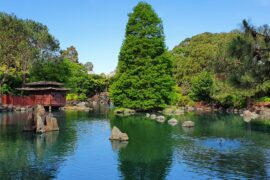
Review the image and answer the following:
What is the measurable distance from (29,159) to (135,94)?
133 feet

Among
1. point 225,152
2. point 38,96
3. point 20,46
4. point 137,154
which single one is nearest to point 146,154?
point 137,154

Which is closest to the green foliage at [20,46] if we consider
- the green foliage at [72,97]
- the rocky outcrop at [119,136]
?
the green foliage at [72,97]

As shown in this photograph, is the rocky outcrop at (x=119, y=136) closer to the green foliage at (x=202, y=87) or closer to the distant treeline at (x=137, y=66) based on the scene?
the distant treeline at (x=137, y=66)

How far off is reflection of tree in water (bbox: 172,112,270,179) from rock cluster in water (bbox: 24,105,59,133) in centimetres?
1212

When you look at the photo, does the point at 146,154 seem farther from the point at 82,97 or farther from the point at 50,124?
the point at 82,97

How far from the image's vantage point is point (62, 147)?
30.7 meters

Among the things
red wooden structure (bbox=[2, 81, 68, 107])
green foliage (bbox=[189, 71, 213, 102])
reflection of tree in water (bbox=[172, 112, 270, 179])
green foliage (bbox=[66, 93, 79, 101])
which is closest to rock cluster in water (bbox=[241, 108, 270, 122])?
green foliage (bbox=[189, 71, 213, 102])

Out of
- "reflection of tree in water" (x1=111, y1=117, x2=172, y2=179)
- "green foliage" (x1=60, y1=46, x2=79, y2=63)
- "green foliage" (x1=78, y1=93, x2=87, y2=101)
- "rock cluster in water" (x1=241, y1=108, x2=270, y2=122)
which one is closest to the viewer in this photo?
"reflection of tree in water" (x1=111, y1=117, x2=172, y2=179)

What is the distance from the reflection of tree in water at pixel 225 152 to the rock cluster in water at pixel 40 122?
39.8ft

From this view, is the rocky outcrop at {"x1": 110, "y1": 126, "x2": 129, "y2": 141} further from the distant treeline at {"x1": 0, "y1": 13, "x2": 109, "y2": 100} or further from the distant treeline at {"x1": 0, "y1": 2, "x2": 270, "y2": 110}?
the distant treeline at {"x1": 0, "y1": 13, "x2": 109, "y2": 100}

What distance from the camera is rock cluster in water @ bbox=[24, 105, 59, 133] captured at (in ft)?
127

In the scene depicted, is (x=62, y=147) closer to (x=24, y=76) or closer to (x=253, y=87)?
(x=253, y=87)

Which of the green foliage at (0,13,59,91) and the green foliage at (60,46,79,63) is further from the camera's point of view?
the green foliage at (60,46,79,63)

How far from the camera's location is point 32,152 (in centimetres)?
2839
